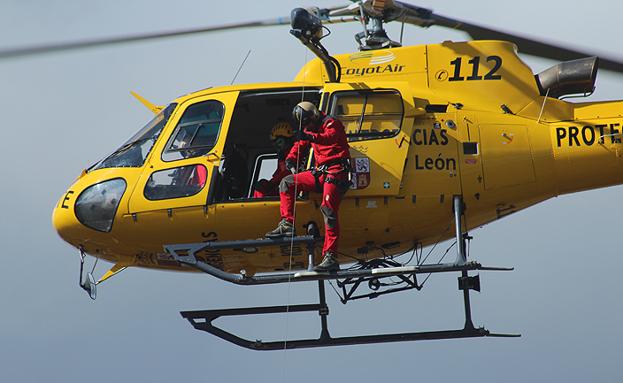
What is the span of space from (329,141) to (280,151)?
1309 mm

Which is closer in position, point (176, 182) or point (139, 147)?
point (176, 182)

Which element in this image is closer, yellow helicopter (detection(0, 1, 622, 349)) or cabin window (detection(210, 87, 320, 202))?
yellow helicopter (detection(0, 1, 622, 349))

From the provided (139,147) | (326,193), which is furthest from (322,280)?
(139,147)

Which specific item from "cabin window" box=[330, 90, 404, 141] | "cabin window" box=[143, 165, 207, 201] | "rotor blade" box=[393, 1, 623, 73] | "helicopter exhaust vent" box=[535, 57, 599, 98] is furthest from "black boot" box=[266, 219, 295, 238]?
"helicopter exhaust vent" box=[535, 57, 599, 98]

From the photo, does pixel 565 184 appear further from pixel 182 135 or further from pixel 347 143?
pixel 182 135

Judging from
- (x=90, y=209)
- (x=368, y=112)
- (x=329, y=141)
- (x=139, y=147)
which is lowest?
(x=90, y=209)

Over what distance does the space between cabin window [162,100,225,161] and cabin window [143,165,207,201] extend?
0.54 ft

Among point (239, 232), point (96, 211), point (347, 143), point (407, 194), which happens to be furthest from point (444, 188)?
point (96, 211)

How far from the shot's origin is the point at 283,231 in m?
11.8

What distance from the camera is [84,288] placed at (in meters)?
12.7

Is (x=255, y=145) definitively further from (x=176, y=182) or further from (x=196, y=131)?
(x=176, y=182)

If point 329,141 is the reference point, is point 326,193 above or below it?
below

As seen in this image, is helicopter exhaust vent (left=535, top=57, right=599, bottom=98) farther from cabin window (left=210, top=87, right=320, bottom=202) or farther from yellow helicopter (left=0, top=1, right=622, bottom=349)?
cabin window (left=210, top=87, right=320, bottom=202)

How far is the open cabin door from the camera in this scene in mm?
11945
